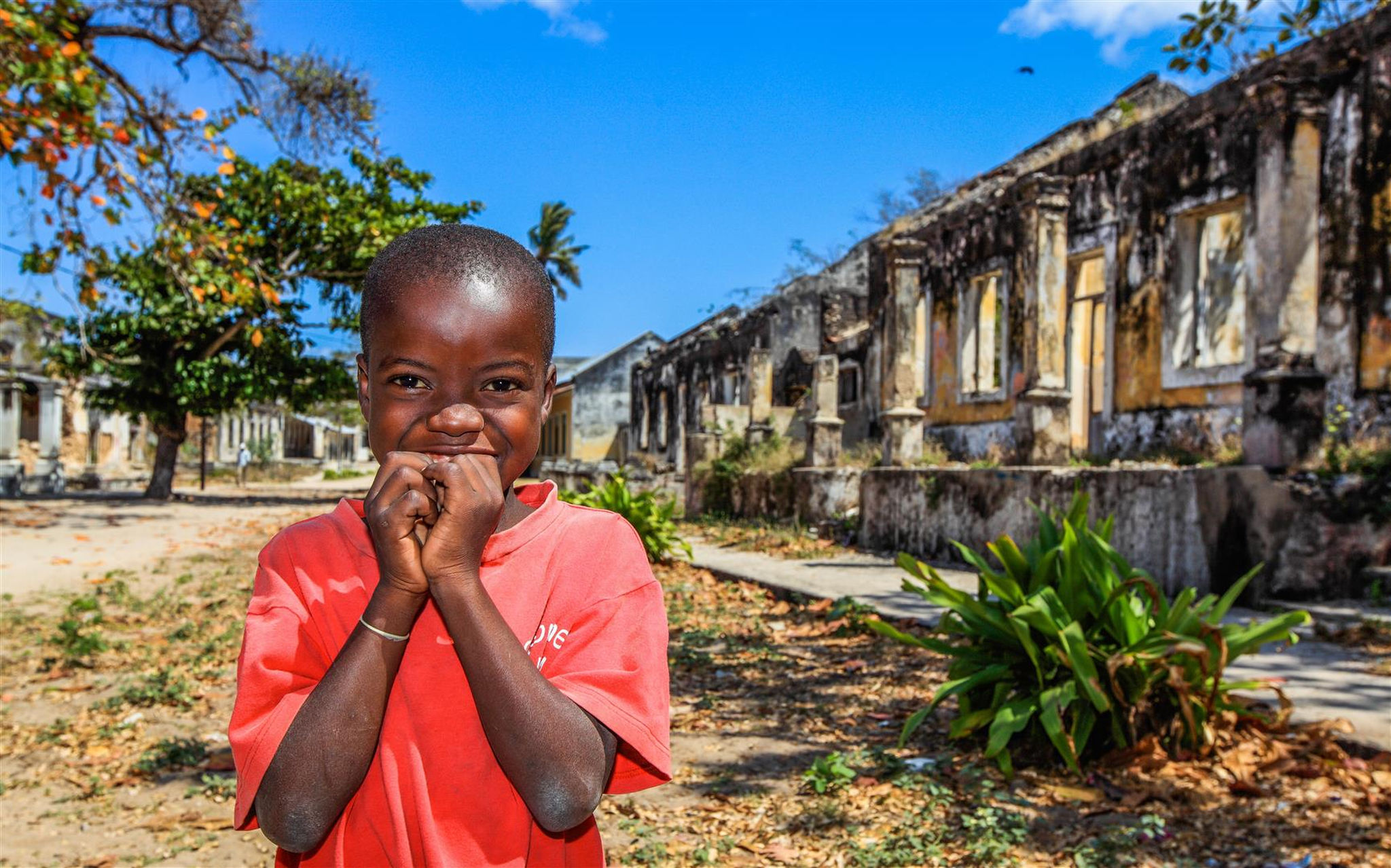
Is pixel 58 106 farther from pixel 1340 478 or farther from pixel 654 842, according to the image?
pixel 1340 478

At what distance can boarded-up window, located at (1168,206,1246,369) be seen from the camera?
12.1 m

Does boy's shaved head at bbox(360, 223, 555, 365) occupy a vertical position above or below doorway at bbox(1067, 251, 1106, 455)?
below

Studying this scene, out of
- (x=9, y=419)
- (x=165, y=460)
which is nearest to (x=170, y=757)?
(x=165, y=460)

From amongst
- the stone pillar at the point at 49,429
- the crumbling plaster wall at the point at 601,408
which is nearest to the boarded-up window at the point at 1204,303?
the crumbling plaster wall at the point at 601,408

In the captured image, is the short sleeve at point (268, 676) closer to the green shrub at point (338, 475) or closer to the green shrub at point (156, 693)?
the green shrub at point (156, 693)

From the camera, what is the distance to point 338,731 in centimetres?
125

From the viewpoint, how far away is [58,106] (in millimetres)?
7512

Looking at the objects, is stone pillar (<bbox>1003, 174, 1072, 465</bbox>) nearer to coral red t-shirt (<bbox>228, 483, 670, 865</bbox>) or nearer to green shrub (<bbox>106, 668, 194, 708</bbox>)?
green shrub (<bbox>106, 668, 194, 708</bbox>)

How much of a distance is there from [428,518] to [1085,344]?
16547mm

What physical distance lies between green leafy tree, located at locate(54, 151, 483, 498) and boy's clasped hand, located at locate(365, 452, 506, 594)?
1648cm

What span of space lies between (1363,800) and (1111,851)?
1072 millimetres

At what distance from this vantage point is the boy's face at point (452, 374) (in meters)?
1.33

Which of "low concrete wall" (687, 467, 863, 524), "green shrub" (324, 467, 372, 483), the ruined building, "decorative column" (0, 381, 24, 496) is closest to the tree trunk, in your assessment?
"decorative column" (0, 381, 24, 496)

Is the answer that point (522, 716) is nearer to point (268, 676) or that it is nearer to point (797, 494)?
point (268, 676)
